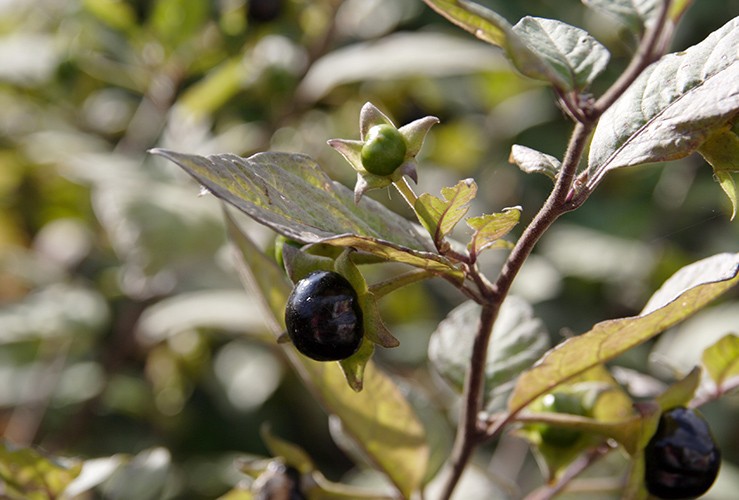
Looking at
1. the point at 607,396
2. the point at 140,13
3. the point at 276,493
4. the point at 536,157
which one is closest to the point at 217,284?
the point at 140,13

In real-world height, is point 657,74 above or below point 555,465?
above

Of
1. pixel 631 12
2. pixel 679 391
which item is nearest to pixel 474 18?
pixel 631 12

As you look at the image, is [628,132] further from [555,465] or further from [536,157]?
[555,465]

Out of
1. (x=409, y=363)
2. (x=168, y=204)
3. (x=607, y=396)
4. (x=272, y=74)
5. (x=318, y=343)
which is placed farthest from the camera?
(x=409, y=363)

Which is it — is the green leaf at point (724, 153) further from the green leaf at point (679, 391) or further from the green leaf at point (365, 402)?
the green leaf at point (365, 402)

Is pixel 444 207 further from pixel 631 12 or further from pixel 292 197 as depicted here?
pixel 631 12

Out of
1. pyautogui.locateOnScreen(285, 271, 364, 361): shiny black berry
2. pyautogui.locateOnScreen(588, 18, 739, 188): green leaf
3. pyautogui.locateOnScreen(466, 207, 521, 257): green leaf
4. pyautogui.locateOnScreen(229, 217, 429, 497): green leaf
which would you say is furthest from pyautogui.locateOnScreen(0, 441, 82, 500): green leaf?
pyautogui.locateOnScreen(588, 18, 739, 188): green leaf
